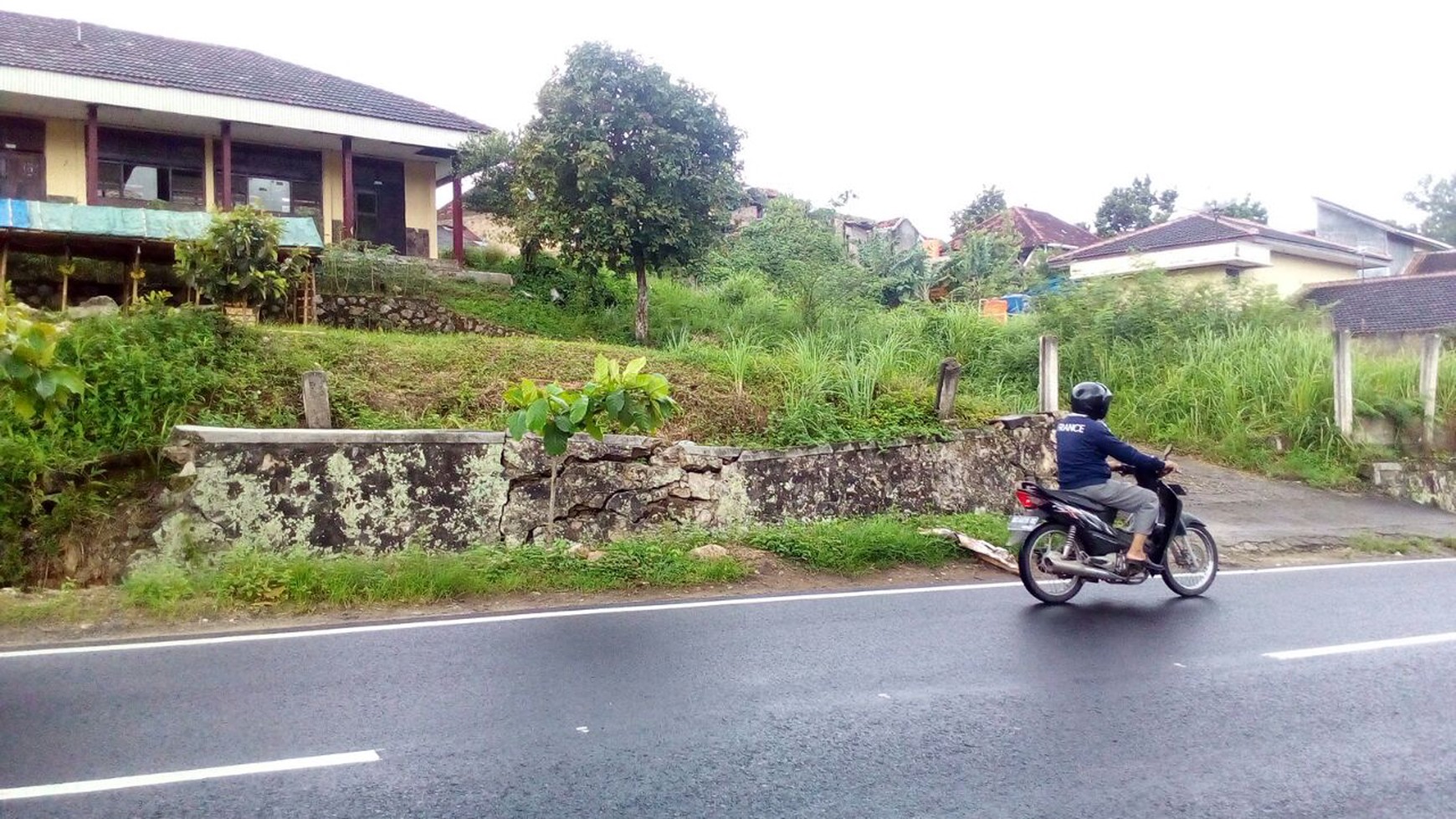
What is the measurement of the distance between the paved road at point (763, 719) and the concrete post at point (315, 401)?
315 centimetres

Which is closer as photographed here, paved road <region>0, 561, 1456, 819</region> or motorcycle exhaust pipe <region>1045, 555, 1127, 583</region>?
paved road <region>0, 561, 1456, 819</region>

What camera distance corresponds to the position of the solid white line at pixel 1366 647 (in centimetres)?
627

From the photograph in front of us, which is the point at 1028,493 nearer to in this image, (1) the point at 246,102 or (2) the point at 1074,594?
(2) the point at 1074,594

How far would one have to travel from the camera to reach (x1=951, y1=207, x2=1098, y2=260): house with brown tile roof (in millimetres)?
36500

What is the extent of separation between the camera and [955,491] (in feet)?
38.0

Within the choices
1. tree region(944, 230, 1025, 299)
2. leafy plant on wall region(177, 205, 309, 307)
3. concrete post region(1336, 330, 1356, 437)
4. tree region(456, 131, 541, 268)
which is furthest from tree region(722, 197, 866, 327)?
leafy plant on wall region(177, 205, 309, 307)

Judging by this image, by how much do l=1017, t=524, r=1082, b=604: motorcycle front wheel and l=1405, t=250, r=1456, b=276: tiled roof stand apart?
3735 cm

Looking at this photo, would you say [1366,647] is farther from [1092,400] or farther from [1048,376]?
[1048,376]

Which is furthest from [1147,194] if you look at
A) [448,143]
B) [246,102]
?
[246,102]

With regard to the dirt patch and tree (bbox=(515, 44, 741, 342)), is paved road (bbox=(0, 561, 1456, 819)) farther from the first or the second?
tree (bbox=(515, 44, 741, 342))

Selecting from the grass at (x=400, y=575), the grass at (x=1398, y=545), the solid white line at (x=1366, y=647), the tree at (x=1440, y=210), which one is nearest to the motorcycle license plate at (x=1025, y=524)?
the solid white line at (x=1366, y=647)

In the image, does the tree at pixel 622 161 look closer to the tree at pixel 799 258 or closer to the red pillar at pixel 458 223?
the tree at pixel 799 258

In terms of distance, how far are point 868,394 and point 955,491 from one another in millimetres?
1486

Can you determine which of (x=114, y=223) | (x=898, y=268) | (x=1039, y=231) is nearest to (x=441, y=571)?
(x=114, y=223)
